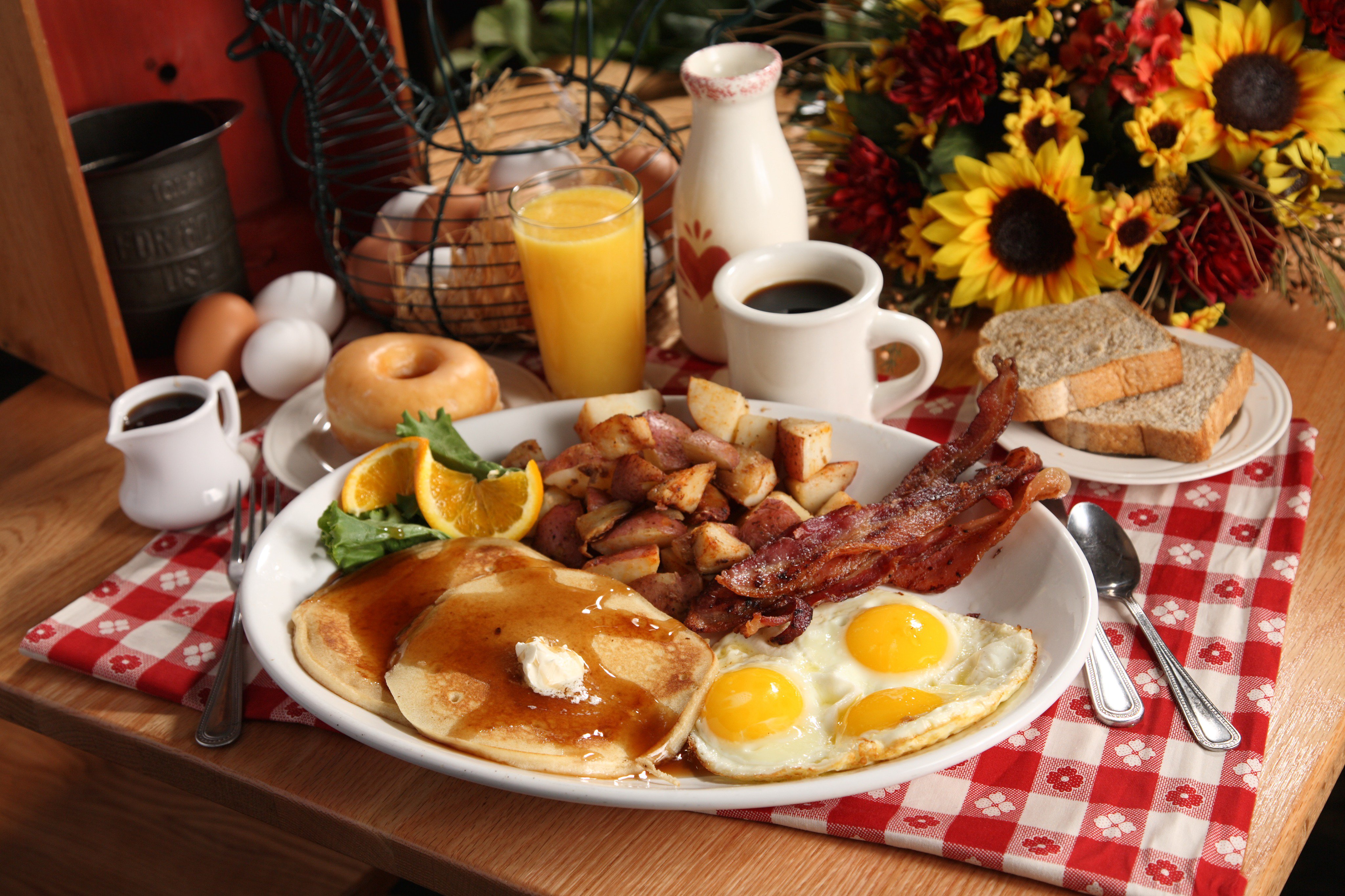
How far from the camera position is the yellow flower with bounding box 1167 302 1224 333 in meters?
2.08

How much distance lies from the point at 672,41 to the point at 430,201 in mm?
1595

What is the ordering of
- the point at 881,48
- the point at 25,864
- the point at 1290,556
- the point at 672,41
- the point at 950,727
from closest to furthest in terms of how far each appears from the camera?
the point at 950,727, the point at 1290,556, the point at 25,864, the point at 881,48, the point at 672,41

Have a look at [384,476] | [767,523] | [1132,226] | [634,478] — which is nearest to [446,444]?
[384,476]

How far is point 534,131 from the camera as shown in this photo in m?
2.84

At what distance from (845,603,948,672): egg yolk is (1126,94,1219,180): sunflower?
1149 millimetres

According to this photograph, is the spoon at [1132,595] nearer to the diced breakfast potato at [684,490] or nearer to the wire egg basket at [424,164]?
the diced breakfast potato at [684,490]

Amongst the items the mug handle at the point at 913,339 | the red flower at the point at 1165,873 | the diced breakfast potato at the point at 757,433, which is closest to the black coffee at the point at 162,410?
the diced breakfast potato at the point at 757,433

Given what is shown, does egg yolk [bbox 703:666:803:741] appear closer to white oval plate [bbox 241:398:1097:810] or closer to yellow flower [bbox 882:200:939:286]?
white oval plate [bbox 241:398:1097:810]

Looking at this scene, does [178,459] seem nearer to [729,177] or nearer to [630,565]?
[630,565]

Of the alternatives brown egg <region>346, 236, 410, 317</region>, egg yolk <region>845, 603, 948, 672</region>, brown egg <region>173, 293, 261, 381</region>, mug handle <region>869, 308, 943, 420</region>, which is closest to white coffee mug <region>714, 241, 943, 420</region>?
mug handle <region>869, 308, 943, 420</region>

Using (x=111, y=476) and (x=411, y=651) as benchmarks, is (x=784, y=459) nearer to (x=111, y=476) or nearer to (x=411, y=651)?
(x=411, y=651)

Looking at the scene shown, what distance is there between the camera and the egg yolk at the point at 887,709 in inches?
48.4

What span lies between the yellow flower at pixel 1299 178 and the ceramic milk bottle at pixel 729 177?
92 cm

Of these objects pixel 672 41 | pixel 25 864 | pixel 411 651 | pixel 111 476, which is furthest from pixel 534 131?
pixel 25 864
